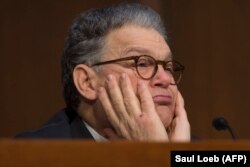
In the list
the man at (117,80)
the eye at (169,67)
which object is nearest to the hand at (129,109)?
the man at (117,80)

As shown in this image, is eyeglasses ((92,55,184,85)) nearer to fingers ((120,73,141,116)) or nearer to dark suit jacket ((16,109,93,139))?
fingers ((120,73,141,116))

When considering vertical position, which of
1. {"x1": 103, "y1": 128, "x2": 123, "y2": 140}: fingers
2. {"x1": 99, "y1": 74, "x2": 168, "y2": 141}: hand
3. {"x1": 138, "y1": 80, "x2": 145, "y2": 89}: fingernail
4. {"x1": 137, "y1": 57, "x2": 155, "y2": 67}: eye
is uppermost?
{"x1": 137, "y1": 57, "x2": 155, "y2": 67}: eye

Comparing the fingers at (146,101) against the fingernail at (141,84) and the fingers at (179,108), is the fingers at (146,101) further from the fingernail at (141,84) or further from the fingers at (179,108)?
the fingers at (179,108)

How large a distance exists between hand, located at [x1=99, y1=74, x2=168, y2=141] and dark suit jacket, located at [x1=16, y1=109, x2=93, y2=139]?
9 centimetres

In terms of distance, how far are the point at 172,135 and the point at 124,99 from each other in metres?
0.21

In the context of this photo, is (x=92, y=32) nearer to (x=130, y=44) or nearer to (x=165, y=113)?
(x=130, y=44)

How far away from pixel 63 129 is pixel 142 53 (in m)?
0.31

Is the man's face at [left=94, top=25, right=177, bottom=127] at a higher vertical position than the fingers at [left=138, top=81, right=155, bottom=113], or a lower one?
higher

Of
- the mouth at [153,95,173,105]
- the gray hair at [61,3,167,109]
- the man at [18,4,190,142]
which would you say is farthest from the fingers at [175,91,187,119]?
the gray hair at [61,3,167,109]

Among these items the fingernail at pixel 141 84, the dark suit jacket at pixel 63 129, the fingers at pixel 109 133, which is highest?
the fingernail at pixel 141 84

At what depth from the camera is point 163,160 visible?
74cm

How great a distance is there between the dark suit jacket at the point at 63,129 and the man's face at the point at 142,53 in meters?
0.14

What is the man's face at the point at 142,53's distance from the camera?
1.57m

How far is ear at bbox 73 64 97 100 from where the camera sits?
1.62 metres
